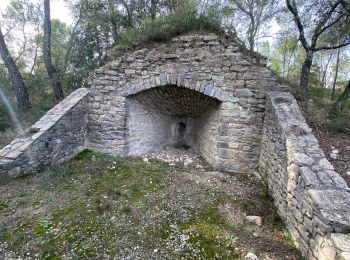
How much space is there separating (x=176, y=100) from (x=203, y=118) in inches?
36.4

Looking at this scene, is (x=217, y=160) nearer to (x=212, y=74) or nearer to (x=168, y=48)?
(x=212, y=74)

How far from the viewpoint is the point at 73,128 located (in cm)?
550

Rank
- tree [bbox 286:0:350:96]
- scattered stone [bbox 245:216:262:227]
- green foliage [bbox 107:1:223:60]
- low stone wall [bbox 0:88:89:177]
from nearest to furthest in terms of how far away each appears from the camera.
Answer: scattered stone [bbox 245:216:262:227] → low stone wall [bbox 0:88:89:177] → green foliage [bbox 107:1:223:60] → tree [bbox 286:0:350:96]

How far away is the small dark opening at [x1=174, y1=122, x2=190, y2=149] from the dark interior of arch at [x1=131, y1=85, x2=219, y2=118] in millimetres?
1116

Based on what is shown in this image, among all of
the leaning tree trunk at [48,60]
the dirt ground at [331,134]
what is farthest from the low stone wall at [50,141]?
the dirt ground at [331,134]

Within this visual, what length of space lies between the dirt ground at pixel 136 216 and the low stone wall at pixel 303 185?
0.32m

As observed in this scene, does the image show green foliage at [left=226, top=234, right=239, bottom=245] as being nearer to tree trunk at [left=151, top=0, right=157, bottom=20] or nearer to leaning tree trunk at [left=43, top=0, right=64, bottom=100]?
leaning tree trunk at [left=43, top=0, right=64, bottom=100]

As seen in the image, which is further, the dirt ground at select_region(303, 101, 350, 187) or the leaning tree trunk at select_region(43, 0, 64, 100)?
the leaning tree trunk at select_region(43, 0, 64, 100)

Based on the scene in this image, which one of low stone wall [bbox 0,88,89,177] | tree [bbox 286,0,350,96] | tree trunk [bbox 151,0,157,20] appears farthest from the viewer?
tree trunk [bbox 151,0,157,20]

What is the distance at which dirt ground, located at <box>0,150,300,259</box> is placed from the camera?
2.85 meters

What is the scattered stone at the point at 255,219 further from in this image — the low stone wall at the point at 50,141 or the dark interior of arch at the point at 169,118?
the low stone wall at the point at 50,141

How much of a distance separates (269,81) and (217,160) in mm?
2041

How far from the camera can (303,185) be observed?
2.90m

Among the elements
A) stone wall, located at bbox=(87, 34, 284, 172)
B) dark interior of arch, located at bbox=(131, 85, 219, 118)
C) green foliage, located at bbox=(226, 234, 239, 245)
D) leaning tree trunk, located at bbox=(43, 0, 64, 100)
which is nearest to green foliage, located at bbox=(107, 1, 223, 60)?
stone wall, located at bbox=(87, 34, 284, 172)
